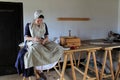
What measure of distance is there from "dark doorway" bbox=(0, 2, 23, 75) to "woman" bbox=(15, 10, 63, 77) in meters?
0.93

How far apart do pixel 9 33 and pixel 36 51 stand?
1411mm

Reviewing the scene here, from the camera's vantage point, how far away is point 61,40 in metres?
3.12

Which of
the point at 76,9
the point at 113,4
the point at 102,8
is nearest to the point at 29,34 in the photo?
the point at 76,9

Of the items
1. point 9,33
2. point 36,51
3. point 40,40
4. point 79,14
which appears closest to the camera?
point 36,51

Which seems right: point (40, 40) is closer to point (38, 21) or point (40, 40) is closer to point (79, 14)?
point (38, 21)

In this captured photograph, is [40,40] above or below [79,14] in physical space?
below

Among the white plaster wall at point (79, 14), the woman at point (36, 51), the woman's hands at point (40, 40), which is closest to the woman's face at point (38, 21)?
the woman at point (36, 51)

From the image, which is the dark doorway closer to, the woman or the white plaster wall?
the white plaster wall

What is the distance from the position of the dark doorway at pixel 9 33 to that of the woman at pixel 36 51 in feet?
3.04

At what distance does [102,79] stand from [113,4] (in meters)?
2.30

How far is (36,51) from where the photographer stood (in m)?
2.54

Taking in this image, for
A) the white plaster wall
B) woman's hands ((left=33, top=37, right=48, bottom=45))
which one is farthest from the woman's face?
the white plaster wall

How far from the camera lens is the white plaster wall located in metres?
3.80

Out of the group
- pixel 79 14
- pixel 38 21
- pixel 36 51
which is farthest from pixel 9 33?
pixel 79 14
